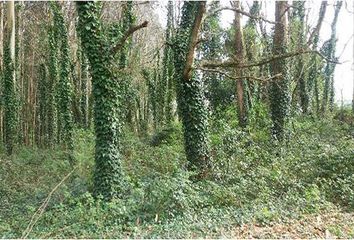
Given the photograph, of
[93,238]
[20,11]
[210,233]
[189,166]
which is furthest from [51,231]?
[20,11]

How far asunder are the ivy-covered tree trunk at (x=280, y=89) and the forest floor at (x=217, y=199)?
2.49ft

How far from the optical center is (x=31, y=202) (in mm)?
11297

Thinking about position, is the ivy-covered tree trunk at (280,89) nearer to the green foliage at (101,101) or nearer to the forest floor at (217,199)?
the forest floor at (217,199)

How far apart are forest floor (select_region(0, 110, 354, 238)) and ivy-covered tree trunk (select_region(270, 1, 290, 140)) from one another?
758mm

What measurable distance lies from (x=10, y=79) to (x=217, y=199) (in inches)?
513

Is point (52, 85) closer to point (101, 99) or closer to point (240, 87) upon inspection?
point (240, 87)

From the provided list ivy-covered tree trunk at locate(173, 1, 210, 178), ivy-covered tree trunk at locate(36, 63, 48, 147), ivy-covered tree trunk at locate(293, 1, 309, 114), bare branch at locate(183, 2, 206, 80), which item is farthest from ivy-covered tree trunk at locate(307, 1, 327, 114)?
ivy-covered tree trunk at locate(36, 63, 48, 147)

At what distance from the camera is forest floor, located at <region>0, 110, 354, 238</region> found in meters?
7.67

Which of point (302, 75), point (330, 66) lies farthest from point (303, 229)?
point (330, 66)

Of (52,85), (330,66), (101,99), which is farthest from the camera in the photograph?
(330,66)

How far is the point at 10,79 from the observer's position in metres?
18.8

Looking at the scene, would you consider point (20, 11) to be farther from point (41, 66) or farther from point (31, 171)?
point (31, 171)

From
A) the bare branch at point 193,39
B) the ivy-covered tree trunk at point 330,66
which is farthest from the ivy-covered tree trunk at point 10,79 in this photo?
the ivy-covered tree trunk at point 330,66

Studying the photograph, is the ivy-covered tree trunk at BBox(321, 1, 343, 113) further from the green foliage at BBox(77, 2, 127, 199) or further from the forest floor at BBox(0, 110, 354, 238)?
the green foliage at BBox(77, 2, 127, 199)
